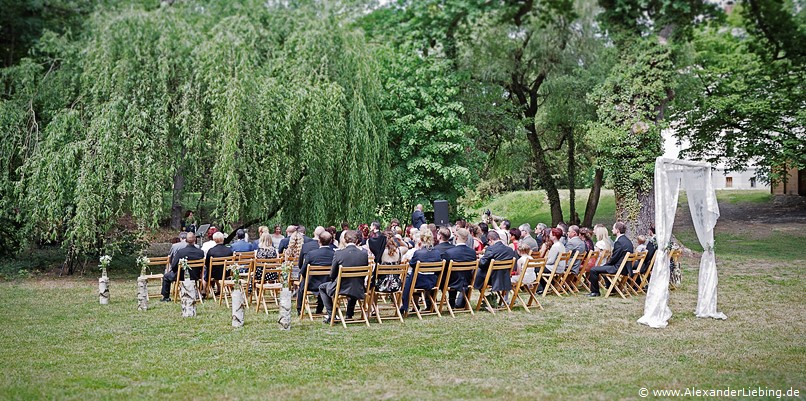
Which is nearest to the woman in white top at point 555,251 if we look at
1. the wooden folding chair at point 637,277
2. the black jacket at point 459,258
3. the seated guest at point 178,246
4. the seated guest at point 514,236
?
the seated guest at point 514,236

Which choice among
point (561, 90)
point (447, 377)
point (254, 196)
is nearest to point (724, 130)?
point (561, 90)

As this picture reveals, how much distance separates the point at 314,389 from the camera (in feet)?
21.1

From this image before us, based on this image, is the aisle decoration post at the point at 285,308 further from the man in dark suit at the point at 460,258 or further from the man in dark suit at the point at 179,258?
the man in dark suit at the point at 179,258

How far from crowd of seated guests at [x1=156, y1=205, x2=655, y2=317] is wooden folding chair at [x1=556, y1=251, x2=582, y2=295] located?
96 mm

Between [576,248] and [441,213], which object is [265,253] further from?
[441,213]

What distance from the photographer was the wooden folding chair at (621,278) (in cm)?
1220

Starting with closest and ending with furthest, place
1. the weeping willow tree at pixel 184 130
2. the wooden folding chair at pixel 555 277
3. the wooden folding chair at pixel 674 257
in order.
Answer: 1. the wooden folding chair at pixel 555 277
2. the wooden folding chair at pixel 674 257
3. the weeping willow tree at pixel 184 130

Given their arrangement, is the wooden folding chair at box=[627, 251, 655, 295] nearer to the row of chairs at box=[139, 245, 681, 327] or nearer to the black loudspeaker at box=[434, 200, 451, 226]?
the row of chairs at box=[139, 245, 681, 327]

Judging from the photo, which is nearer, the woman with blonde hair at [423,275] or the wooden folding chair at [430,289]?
the wooden folding chair at [430,289]

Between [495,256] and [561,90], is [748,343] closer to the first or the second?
[495,256]

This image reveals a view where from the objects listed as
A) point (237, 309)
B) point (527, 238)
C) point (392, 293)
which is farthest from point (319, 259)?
point (527, 238)

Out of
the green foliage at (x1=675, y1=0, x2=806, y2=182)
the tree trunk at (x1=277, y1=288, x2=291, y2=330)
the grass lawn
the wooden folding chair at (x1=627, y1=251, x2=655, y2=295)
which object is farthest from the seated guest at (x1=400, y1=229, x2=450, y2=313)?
the green foliage at (x1=675, y1=0, x2=806, y2=182)

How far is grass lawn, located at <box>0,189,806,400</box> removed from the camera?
646 cm

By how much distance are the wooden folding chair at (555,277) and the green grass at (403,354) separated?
2.30 ft
